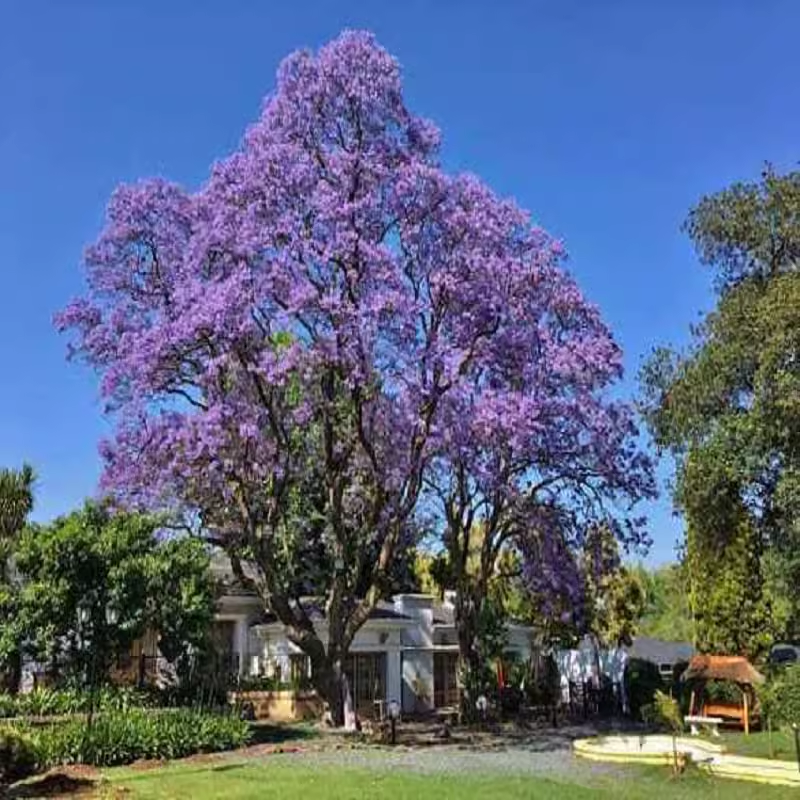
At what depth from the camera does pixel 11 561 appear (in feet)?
74.2

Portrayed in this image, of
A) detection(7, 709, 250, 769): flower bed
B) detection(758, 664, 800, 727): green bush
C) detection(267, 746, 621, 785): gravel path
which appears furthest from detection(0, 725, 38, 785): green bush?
detection(758, 664, 800, 727): green bush

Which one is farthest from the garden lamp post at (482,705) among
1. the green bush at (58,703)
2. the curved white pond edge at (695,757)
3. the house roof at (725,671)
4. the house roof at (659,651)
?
the house roof at (659,651)

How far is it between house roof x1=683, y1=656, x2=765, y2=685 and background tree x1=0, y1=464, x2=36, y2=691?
17347 millimetres

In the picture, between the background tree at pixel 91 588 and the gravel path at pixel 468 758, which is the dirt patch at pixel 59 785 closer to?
the gravel path at pixel 468 758

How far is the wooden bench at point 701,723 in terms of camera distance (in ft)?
83.7

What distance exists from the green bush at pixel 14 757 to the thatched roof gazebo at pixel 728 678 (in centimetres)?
1743

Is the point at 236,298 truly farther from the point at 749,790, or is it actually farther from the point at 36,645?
the point at 749,790

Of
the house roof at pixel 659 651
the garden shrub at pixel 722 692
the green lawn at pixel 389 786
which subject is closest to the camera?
the green lawn at pixel 389 786

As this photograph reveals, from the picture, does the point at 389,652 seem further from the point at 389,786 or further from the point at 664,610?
the point at 664,610

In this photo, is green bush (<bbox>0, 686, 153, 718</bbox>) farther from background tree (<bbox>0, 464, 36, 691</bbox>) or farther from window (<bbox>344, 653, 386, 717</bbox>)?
window (<bbox>344, 653, 386, 717</bbox>)

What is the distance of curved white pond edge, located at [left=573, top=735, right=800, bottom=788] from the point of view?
52.9ft

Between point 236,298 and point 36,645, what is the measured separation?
27.4ft

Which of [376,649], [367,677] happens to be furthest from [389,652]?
[367,677]

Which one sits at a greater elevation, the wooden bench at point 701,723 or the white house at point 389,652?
the white house at point 389,652
